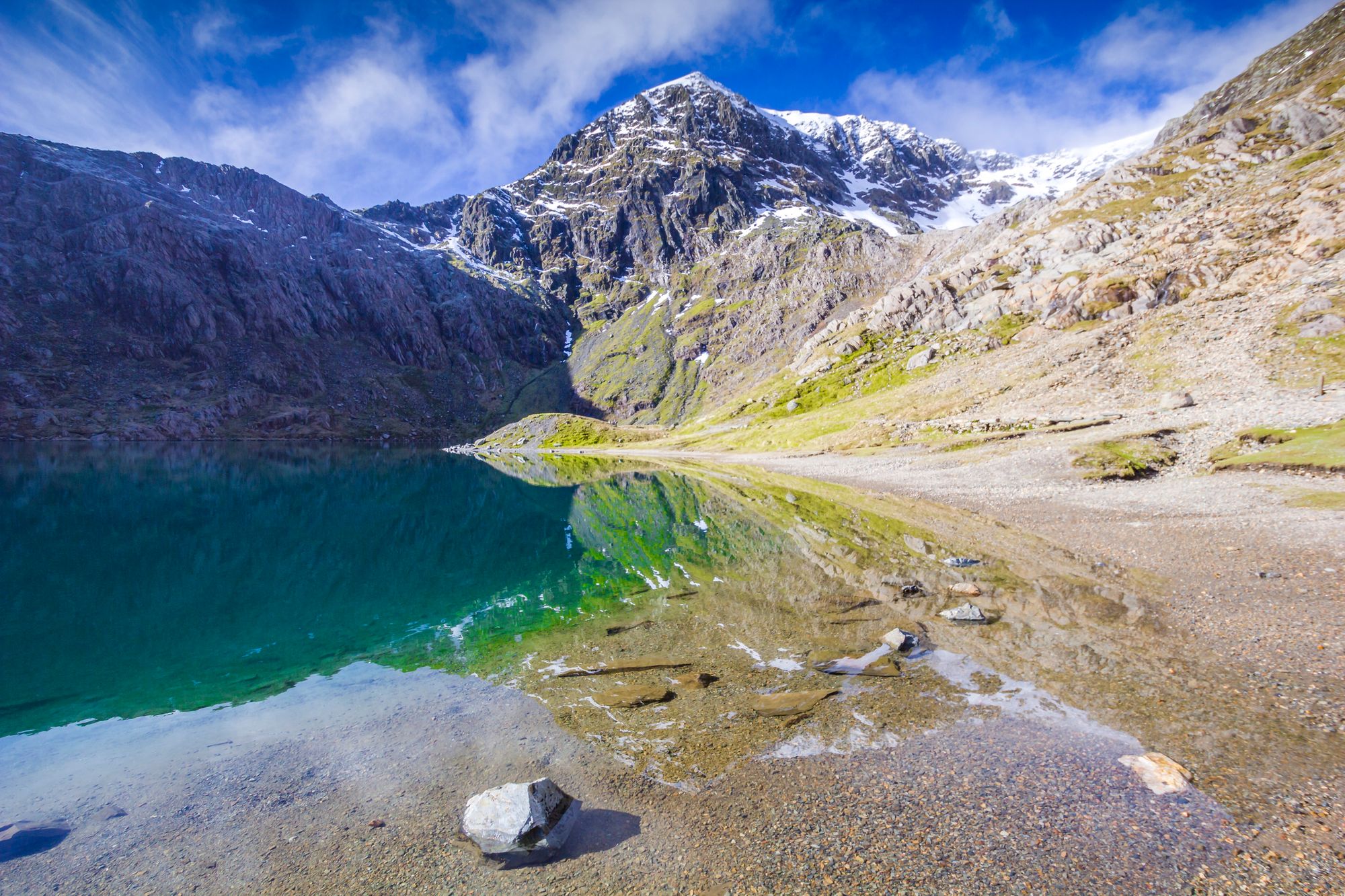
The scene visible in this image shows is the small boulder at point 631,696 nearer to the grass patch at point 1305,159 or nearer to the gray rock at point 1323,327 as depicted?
the gray rock at point 1323,327

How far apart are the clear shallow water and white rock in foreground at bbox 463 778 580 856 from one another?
49 centimetres

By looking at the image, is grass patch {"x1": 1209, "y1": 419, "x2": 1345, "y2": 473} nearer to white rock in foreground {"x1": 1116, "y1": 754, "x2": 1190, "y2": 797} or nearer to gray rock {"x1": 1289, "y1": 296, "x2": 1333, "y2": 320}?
gray rock {"x1": 1289, "y1": 296, "x2": 1333, "y2": 320}

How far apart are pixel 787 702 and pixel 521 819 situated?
28.6ft

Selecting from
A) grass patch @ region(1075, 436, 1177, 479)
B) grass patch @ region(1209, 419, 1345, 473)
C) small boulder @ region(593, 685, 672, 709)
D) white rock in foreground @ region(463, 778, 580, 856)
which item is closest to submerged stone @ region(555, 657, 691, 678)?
small boulder @ region(593, 685, 672, 709)

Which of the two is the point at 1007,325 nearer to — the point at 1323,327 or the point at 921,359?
the point at 921,359

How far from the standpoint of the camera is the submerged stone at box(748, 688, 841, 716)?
1566 cm

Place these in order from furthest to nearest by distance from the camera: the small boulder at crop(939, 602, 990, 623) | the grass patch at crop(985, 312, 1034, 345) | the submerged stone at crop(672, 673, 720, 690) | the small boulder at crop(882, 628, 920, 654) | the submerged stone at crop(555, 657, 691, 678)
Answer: the grass patch at crop(985, 312, 1034, 345)
the small boulder at crop(939, 602, 990, 623)
the submerged stone at crop(555, 657, 691, 678)
the small boulder at crop(882, 628, 920, 654)
the submerged stone at crop(672, 673, 720, 690)

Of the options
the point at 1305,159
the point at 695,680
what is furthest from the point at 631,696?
the point at 1305,159

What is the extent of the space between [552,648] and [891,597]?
619 inches

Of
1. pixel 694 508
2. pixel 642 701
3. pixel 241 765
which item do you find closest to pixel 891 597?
pixel 642 701

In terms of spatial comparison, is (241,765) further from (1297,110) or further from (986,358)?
(1297,110)

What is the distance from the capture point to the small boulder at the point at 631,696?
16922mm

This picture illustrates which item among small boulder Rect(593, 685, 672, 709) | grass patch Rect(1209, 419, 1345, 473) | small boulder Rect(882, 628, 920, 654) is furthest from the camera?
grass patch Rect(1209, 419, 1345, 473)

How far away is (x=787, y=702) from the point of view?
16.2 m
